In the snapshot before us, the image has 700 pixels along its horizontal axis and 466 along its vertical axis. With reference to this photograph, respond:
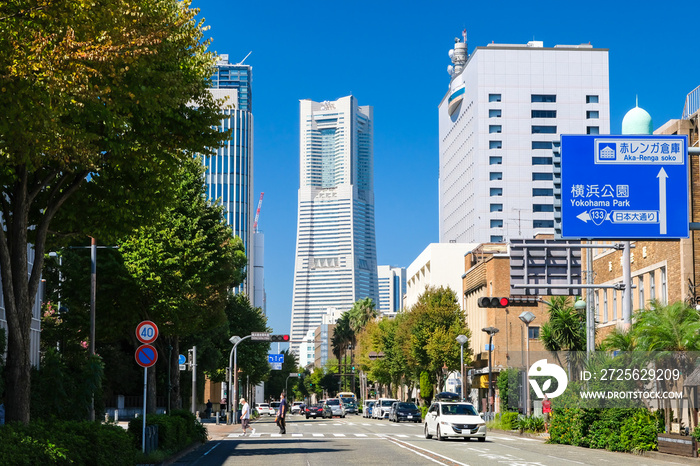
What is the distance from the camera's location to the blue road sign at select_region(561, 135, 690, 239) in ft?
73.6

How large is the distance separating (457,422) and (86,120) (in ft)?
69.8

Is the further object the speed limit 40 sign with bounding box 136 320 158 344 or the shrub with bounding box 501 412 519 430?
the shrub with bounding box 501 412 519 430

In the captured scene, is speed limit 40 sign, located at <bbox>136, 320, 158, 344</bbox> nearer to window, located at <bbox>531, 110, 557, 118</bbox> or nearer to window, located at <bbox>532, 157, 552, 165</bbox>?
window, located at <bbox>532, 157, 552, 165</bbox>

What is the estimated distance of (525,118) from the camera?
14450cm

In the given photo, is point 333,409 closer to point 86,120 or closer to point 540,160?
point 540,160

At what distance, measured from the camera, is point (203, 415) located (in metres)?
84.9

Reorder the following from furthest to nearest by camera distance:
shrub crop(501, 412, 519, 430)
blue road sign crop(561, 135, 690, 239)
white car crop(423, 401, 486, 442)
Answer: shrub crop(501, 412, 519, 430) < white car crop(423, 401, 486, 442) < blue road sign crop(561, 135, 690, 239)

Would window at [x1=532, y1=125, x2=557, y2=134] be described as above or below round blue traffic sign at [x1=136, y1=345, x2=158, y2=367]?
above

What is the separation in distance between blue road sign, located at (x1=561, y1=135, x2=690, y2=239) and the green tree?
9.09 metres

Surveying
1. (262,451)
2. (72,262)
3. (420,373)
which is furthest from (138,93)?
(420,373)

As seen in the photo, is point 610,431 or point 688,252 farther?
point 688,252

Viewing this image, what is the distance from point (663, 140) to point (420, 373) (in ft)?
206

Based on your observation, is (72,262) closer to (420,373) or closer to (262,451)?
(262,451)

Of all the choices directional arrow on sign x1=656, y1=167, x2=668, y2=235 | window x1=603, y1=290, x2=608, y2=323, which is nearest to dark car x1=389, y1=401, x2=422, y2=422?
window x1=603, y1=290, x2=608, y2=323
